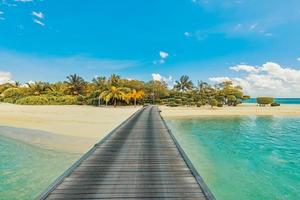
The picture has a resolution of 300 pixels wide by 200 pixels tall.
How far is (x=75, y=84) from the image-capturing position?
62.5 m

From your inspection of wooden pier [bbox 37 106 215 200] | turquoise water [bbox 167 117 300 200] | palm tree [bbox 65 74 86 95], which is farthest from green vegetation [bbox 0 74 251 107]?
wooden pier [bbox 37 106 215 200]

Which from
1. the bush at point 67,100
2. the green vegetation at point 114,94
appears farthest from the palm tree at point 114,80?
the bush at point 67,100

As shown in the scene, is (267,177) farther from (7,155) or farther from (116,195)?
(7,155)

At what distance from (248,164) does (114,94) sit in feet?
134

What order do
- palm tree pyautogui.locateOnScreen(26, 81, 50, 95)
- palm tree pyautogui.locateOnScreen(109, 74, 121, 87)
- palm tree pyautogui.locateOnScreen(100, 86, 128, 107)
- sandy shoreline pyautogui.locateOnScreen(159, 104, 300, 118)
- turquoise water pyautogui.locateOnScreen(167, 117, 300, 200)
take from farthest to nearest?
palm tree pyautogui.locateOnScreen(26, 81, 50, 95)
palm tree pyautogui.locateOnScreen(109, 74, 121, 87)
palm tree pyautogui.locateOnScreen(100, 86, 128, 107)
sandy shoreline pyautogui.locateOnScreen(159, 104, 300, 118)
turquoise water pyautogui.locateOnScreen(167, 117, 300, 200)

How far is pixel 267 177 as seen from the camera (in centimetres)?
963

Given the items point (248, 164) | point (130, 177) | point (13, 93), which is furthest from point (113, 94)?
point (130, 177)

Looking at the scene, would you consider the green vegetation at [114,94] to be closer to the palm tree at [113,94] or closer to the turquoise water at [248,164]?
the palm tree at [113,94]

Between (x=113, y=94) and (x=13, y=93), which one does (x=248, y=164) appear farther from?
(x=13, y=93)

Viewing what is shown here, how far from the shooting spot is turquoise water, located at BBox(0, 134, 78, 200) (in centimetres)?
783

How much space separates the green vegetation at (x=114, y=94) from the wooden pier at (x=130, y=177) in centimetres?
4133

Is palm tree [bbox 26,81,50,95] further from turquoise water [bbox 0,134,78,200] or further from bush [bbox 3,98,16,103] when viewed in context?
turquoise water [bbox 0,134,78,200]

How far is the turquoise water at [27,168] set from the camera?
308 inches

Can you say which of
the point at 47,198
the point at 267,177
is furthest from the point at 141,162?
the point at 267,177
